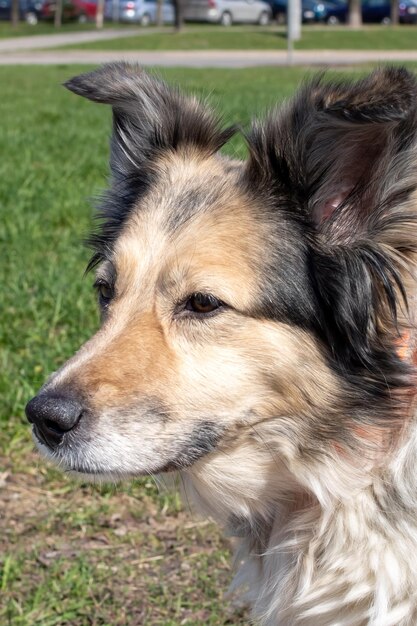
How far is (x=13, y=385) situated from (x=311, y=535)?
8.10 feet

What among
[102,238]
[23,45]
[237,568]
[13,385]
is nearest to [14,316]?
[13,385]

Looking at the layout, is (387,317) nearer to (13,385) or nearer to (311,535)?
(311,535)

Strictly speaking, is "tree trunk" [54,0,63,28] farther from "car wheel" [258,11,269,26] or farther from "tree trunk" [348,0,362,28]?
"tree trunk" [348,0,362,28]

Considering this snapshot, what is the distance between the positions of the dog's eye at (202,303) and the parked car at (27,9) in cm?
Result: 5318

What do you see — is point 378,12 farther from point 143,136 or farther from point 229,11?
point 143,136

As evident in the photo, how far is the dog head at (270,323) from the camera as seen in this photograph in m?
2.61

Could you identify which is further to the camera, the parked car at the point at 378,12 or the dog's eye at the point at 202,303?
the parked car at the point at 378,12

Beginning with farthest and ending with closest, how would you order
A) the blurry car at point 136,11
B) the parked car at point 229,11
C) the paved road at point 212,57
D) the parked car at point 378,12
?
the blurry car at point 136,11, the parked car at point 378,12, the parked car at point 229,11, the paved road at point 212,57

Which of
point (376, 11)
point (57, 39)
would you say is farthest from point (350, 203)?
point (376, 11)

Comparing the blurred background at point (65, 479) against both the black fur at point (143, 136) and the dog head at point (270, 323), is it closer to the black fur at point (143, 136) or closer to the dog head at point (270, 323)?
the black fur at point (143, 136)

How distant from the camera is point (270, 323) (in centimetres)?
274

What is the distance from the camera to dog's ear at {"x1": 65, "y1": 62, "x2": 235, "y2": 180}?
338 centimetres

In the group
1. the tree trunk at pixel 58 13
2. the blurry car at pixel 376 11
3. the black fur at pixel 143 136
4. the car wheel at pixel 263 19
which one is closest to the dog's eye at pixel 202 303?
the black fur at pixel 143 136

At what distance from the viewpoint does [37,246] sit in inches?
282
